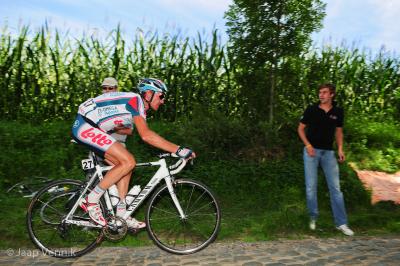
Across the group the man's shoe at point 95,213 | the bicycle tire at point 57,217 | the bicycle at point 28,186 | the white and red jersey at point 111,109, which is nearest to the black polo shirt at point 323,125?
the white and red jersey at point 111,109

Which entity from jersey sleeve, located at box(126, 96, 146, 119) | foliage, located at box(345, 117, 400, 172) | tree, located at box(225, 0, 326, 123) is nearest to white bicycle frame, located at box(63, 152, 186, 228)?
jersey sleeve, located at box(126, 96, 146, 119)

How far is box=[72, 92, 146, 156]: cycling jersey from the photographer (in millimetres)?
4922

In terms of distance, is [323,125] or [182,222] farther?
[323,125]

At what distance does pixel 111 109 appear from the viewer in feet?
16.4

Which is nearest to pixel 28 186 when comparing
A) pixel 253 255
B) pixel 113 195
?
pixel 113 195

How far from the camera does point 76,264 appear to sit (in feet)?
16.0

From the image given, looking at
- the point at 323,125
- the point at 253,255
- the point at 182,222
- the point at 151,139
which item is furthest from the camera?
the point at 323,125

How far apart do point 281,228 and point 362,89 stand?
640 centimetres

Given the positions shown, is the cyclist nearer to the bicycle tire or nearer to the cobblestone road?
the bicycle tire

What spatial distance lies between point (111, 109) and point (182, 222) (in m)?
1.66

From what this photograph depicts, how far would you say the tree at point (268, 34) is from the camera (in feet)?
25.9

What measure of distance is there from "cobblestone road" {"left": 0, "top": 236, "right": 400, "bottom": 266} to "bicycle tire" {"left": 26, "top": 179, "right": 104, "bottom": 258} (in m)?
0.13

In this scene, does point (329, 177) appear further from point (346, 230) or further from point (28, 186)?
point (28, 186)

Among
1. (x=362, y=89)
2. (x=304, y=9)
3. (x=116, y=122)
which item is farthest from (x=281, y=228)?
(x=362, y=89)
